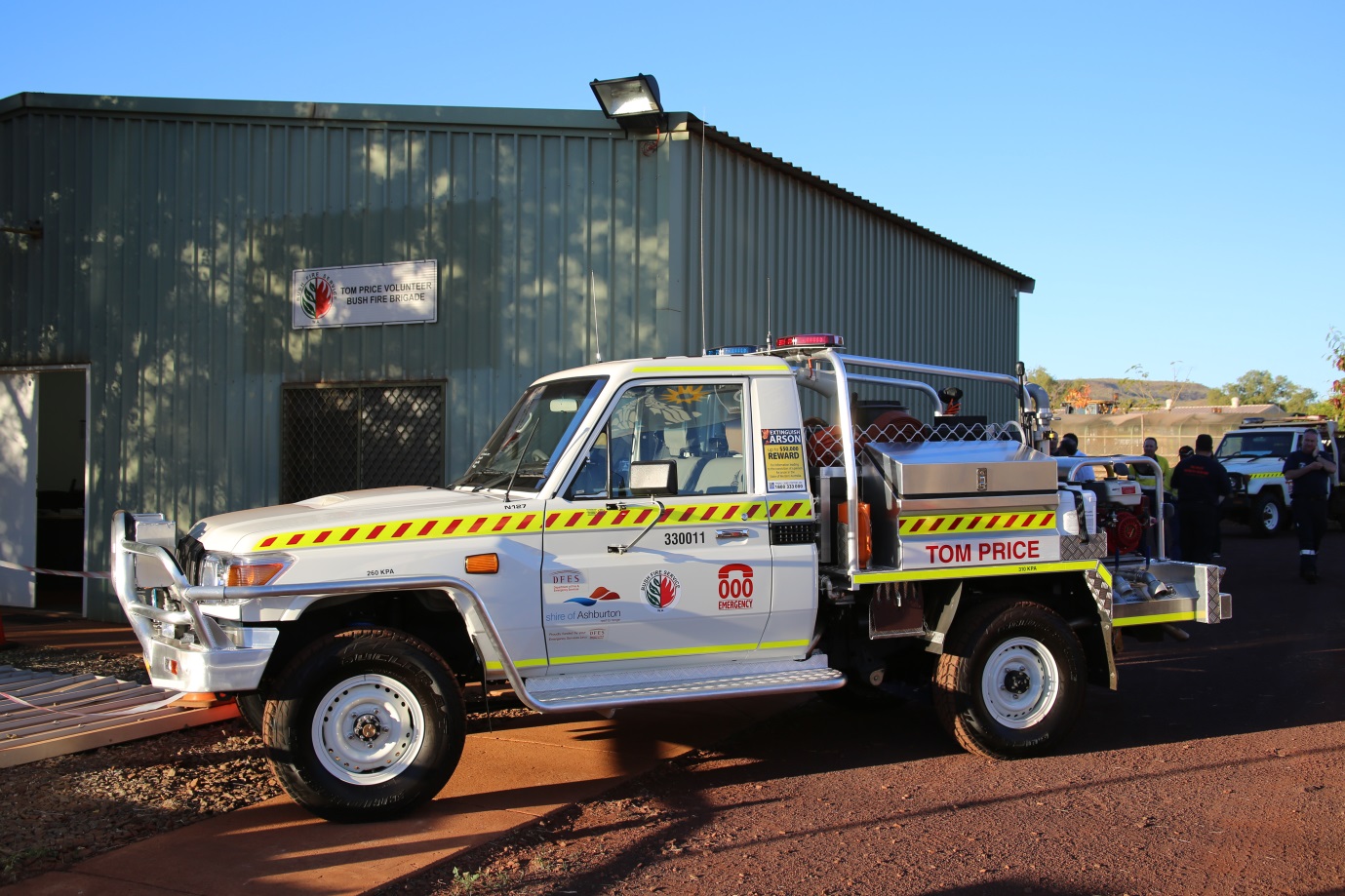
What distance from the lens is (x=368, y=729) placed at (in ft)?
17.2

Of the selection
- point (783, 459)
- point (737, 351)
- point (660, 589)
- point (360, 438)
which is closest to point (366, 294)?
point (360, 438)

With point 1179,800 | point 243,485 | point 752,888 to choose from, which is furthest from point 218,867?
point 243,485

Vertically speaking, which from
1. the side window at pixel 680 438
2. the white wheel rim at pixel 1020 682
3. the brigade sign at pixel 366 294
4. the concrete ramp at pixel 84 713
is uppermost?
the brigade sign at pixel 366 294

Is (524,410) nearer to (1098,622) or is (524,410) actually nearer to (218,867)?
(218,867)

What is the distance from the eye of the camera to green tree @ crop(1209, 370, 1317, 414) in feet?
234

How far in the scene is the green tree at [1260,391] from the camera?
7138cm

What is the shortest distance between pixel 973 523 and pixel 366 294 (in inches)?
244

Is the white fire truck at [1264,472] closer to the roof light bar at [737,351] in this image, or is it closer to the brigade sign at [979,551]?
the brigade sign at [979,551]

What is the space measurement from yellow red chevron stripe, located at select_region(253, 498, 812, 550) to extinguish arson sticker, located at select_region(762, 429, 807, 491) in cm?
9

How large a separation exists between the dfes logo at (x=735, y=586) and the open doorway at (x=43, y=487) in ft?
26.9

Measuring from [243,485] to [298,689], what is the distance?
20.1 feet

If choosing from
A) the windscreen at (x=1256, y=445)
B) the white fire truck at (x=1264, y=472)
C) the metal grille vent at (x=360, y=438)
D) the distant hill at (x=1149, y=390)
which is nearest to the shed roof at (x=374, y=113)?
the metal grille vent at (x=360, y=438)

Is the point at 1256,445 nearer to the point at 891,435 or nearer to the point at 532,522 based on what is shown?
the point at 891,435

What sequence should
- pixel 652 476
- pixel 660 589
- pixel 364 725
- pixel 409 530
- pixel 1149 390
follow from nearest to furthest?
1. pixel 364 725
2. pixel 409 530
3. pixel 652 476
4. pixel 660 589
5. pixel 1149 390
